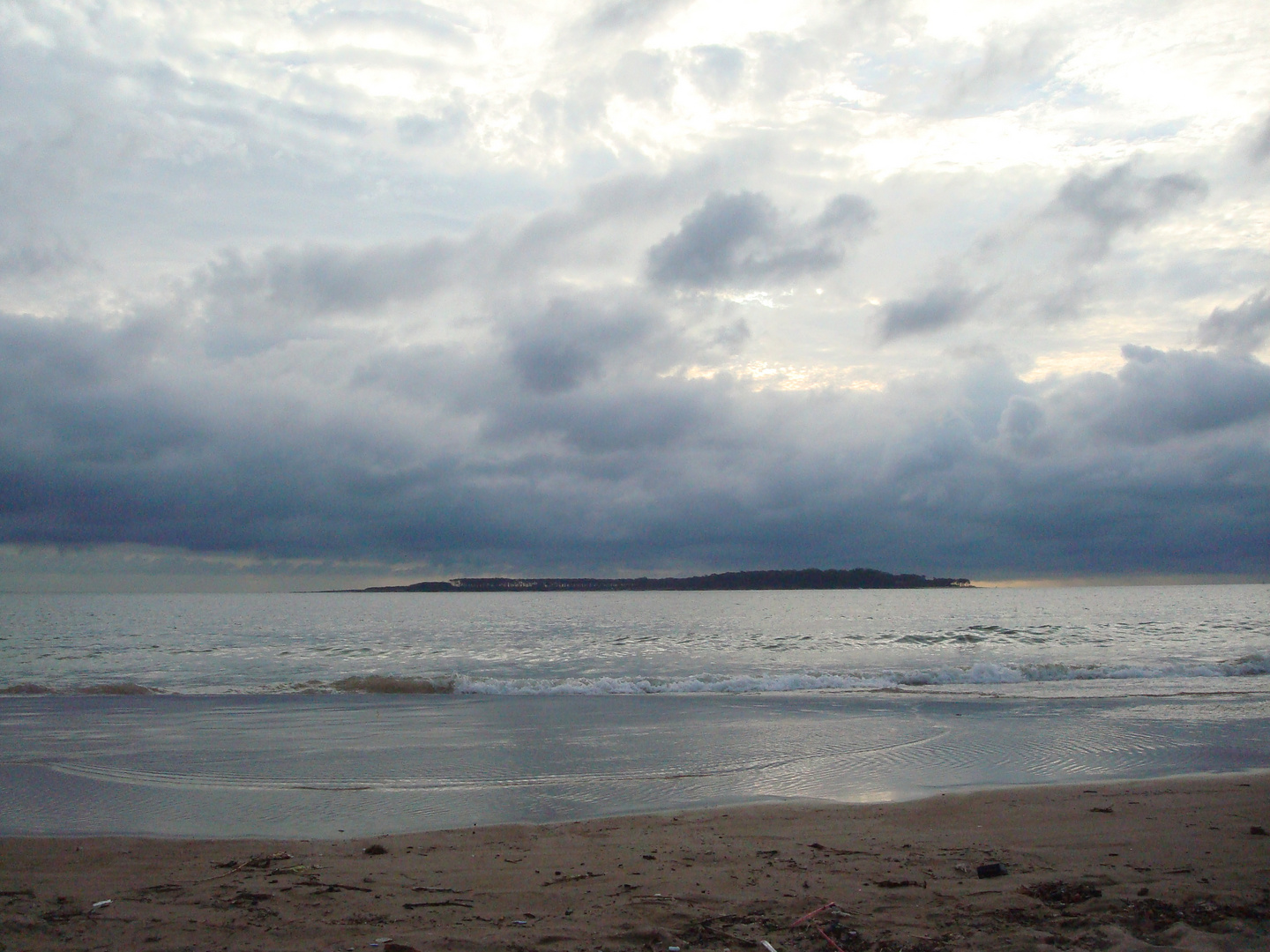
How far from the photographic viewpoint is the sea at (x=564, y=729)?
11.2m

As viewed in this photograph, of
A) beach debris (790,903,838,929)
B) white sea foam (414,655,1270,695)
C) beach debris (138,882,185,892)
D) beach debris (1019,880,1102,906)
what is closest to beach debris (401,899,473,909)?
beach debris (138,882,185,892)

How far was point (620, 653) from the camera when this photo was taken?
3919 centimetres

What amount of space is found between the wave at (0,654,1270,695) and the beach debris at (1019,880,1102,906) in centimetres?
1892

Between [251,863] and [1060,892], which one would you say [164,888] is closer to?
[251,863]

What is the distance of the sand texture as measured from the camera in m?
5.86

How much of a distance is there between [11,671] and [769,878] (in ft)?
112

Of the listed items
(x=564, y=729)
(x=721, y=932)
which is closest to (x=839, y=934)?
(x=721, y=932)

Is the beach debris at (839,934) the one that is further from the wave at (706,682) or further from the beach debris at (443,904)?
the wave at (706,682)

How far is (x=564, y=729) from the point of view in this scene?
17.7 m

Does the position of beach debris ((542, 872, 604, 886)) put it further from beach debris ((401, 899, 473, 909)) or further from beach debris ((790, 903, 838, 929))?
beach debris ((790, 903, 838, 929))

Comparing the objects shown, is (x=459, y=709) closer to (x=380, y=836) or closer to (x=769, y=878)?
(x=380, y=836)

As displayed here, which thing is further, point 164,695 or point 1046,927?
point 164,695

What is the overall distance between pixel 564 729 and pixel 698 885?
11.1m

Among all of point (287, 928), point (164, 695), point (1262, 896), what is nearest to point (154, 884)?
point (287, 928)
